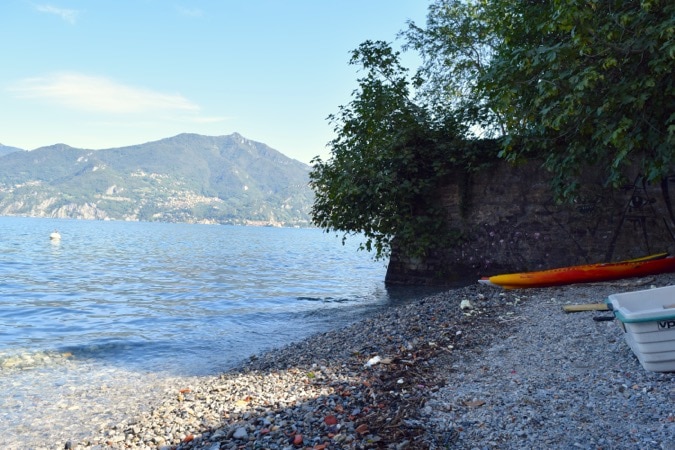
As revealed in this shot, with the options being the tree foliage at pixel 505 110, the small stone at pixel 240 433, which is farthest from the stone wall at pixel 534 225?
the small stone at pixel 240 433

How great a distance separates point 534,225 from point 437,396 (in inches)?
442

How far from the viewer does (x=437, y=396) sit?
5.26 meters

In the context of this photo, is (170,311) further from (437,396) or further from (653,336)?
(653,336)

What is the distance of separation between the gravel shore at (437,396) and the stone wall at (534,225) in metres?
6.42

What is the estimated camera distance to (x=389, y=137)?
17.2 meters

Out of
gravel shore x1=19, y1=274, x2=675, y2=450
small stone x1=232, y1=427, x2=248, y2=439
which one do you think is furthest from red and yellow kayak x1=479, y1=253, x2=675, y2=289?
small stone x1=232, y1=427, x2=248, y2=439

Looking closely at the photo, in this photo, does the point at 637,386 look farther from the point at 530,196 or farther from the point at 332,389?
the point at 530,196

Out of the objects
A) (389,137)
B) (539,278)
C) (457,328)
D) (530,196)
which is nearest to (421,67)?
(389,137)

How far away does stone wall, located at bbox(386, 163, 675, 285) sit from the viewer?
1322cm

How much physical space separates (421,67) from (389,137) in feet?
21.6

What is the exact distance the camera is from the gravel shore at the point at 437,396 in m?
4.24

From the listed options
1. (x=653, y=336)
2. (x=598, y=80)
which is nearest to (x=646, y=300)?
(x=653, y=336)

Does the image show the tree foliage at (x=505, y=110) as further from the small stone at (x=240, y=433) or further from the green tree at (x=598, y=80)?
the small stone at (x=240, y=433)

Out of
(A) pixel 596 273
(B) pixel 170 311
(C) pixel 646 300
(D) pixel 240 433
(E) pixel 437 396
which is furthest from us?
(B) pixel 170 311
